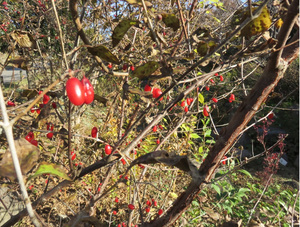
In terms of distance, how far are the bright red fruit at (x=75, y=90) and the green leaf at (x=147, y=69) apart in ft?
0.53

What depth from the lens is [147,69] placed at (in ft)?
2.06

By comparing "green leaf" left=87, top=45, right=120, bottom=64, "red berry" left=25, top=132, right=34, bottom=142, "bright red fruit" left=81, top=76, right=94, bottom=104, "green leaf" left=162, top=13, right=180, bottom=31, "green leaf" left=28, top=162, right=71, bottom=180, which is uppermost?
"green leaf" left=162, top=13, right=180, bottom=31

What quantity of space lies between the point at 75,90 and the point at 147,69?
0.20m

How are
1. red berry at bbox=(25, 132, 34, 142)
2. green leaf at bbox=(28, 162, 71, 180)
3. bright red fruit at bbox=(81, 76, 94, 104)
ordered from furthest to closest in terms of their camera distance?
red berry at bbox=(25, 132, 34, 142)
bright red fruit at bbox=(81, 76, 94, 104)
green leaf at bbox=(28, 162, 71, 180)

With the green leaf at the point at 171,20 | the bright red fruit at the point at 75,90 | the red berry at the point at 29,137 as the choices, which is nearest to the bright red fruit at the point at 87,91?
the bright red fruit at the point at 75,90

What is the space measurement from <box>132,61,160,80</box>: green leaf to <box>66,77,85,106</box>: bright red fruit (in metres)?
0.16

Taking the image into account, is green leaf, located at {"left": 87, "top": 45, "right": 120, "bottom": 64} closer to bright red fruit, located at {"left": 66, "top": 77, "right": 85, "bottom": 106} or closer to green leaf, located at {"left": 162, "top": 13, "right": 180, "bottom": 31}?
bright red fruit, located at {"left": 66, "top": 77, "right": 85, "bottom": 106}

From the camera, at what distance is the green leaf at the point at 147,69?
2.02ft

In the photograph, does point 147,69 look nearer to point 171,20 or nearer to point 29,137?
point 171,20

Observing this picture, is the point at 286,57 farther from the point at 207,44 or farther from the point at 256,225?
the point at 256,225

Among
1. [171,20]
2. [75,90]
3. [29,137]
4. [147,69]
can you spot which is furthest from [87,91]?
[29,137]

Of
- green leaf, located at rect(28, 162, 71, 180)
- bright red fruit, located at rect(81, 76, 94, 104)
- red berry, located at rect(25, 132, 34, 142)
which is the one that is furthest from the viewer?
red berry, located at rect(25, 132, 34, 142)

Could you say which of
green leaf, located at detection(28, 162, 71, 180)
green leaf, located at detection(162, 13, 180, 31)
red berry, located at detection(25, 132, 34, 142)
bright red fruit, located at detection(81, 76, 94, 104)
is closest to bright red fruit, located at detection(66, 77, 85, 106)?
bright red fruit, located at detection(81, 76, 94, 104)

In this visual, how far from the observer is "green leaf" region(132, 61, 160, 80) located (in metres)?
0.62
